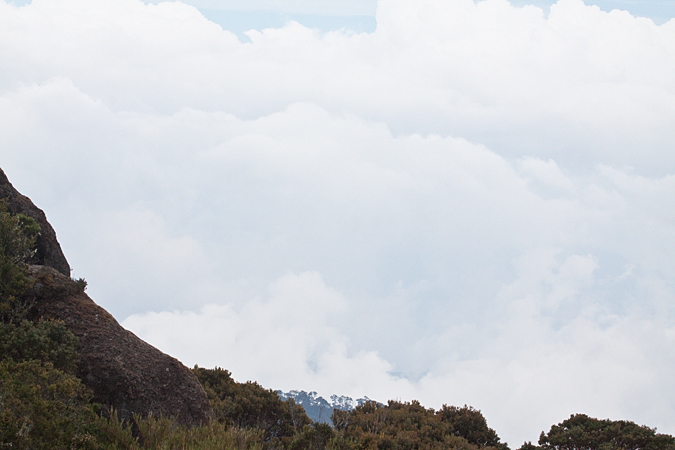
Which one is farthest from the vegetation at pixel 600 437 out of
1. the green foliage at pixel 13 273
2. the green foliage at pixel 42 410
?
the green foliage at pixel 13 273

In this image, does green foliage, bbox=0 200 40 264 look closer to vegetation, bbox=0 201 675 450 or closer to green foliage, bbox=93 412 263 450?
vegetation, bbox=0 201 675 450

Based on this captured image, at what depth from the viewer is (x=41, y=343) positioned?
11.6 m

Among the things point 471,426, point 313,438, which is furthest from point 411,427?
point 313,438

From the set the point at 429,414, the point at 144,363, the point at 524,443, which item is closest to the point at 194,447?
the point at 144,363

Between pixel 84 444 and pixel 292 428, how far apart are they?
11564mm

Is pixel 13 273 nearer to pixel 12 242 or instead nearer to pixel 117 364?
pixel 12 242

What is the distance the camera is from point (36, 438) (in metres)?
8.17

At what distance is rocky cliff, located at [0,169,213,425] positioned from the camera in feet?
40.4

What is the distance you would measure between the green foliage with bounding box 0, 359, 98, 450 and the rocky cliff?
1357 millimetres

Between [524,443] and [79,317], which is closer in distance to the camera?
[79,317]

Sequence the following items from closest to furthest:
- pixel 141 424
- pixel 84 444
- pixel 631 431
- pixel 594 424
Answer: pixel 84 444
pixel 141 424
pixel 631 431
pixel 594 424

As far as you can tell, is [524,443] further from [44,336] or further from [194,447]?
[44,336]

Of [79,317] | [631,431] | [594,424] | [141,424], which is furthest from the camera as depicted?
[594,424]

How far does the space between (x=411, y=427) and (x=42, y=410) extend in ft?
54.2
